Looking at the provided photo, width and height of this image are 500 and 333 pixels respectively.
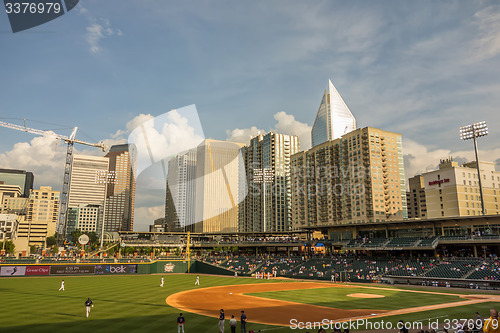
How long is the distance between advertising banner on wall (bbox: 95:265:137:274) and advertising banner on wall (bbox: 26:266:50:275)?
955cm

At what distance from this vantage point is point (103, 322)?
29.0 meters

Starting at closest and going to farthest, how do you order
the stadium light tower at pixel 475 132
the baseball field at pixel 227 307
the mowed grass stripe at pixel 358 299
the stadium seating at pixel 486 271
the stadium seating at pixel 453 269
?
the baseball field at pixel 227 307 < the mowed grass stripe at pixel 358 299 < the stadium seating at pixel 486 271 < the stadium seating at pixel 453 269 < the stadium light tower at pixel 475 132

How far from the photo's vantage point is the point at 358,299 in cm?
4331

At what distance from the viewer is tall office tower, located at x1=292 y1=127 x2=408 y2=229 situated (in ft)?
439

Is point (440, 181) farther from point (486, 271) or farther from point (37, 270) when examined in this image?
point (37, 270)

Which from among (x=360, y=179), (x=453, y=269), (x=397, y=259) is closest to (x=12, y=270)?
(x=397, y=259)

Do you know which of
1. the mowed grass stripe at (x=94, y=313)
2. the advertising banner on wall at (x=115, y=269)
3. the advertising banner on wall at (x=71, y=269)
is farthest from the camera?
the advertising banner on wall at (x=115, y=269)

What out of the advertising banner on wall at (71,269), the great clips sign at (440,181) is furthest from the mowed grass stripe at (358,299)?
the great clips sign at (440,181)

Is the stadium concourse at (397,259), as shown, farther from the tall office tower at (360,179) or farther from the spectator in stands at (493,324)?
the spectator in stands at (493,324)

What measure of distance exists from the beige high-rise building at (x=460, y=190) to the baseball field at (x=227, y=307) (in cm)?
9102

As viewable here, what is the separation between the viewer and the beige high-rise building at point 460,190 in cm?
12912

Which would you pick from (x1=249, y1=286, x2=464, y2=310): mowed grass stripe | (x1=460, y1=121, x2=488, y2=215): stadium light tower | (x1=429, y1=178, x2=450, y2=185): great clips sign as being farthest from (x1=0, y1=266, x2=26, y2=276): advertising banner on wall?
(x1=429, y1=178, x2=450, y2=185): great clips sign

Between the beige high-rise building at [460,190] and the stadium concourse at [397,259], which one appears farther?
the beige high-rise building at [460,190]

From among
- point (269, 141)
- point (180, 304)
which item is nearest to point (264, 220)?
point (269, 141)
